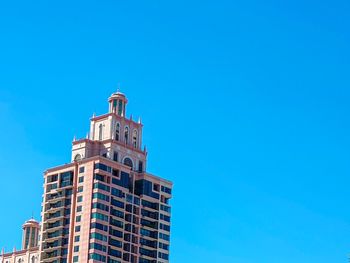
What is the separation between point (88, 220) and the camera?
194 m

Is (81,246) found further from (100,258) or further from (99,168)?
(99,168)

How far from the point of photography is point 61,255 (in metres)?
198

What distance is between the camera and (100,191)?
19462cm

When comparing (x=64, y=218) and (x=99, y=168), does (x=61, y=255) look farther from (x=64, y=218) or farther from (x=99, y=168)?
(x=99, y=168)

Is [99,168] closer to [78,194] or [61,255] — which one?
[78,194]

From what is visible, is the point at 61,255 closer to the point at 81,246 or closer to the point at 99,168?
the point at 81,246

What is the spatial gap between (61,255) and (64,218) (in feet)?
27.1

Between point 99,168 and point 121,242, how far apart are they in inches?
684

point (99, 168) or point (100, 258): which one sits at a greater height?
point (99, 168)

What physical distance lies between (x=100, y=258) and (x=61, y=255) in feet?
36.8

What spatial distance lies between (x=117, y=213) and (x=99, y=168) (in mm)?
11033

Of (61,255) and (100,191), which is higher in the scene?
(100,191)

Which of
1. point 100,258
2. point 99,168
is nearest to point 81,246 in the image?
point 100,258

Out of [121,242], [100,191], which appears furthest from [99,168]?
[121,242]
